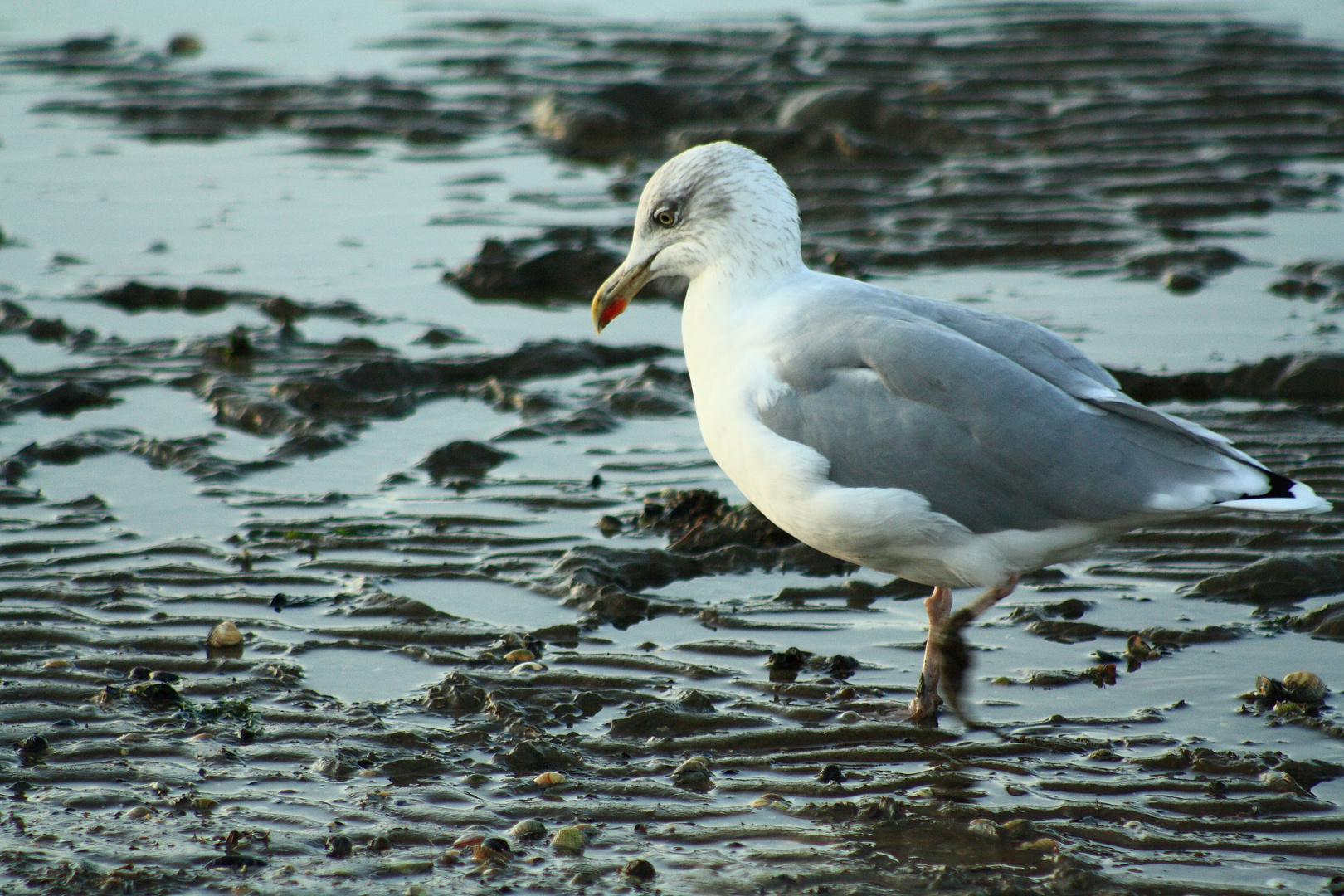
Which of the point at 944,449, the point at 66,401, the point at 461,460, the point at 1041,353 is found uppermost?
the point at 1041,353

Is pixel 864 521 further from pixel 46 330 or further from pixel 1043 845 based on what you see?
pixel 46 330

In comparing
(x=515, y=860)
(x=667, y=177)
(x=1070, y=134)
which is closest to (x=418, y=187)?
(x=1070, y=134)

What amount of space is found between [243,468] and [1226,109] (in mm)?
9430

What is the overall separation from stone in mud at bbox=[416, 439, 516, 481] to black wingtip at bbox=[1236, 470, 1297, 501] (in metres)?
3.41

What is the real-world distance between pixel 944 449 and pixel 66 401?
4.72 m

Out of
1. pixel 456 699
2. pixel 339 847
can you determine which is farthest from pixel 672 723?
pixel 339 847

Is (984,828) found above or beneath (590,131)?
beneath

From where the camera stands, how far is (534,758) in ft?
14.3

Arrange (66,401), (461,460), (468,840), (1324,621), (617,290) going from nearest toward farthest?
(468,840) < (1324,621) < (617,290) < (461,460) < (66,401)

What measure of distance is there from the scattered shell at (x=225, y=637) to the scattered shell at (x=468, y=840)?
1.52 m

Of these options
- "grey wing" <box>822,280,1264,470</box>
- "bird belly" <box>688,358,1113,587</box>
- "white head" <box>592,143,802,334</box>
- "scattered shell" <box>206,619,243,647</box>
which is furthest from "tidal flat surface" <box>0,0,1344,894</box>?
"white head" <box>592,143,802,334</box>

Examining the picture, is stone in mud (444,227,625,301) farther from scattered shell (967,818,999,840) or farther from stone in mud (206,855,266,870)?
stone in mud (206,855,266,870)

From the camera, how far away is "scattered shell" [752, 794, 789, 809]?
13.7 ft

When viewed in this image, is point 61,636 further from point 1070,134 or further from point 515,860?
point 1070,134
